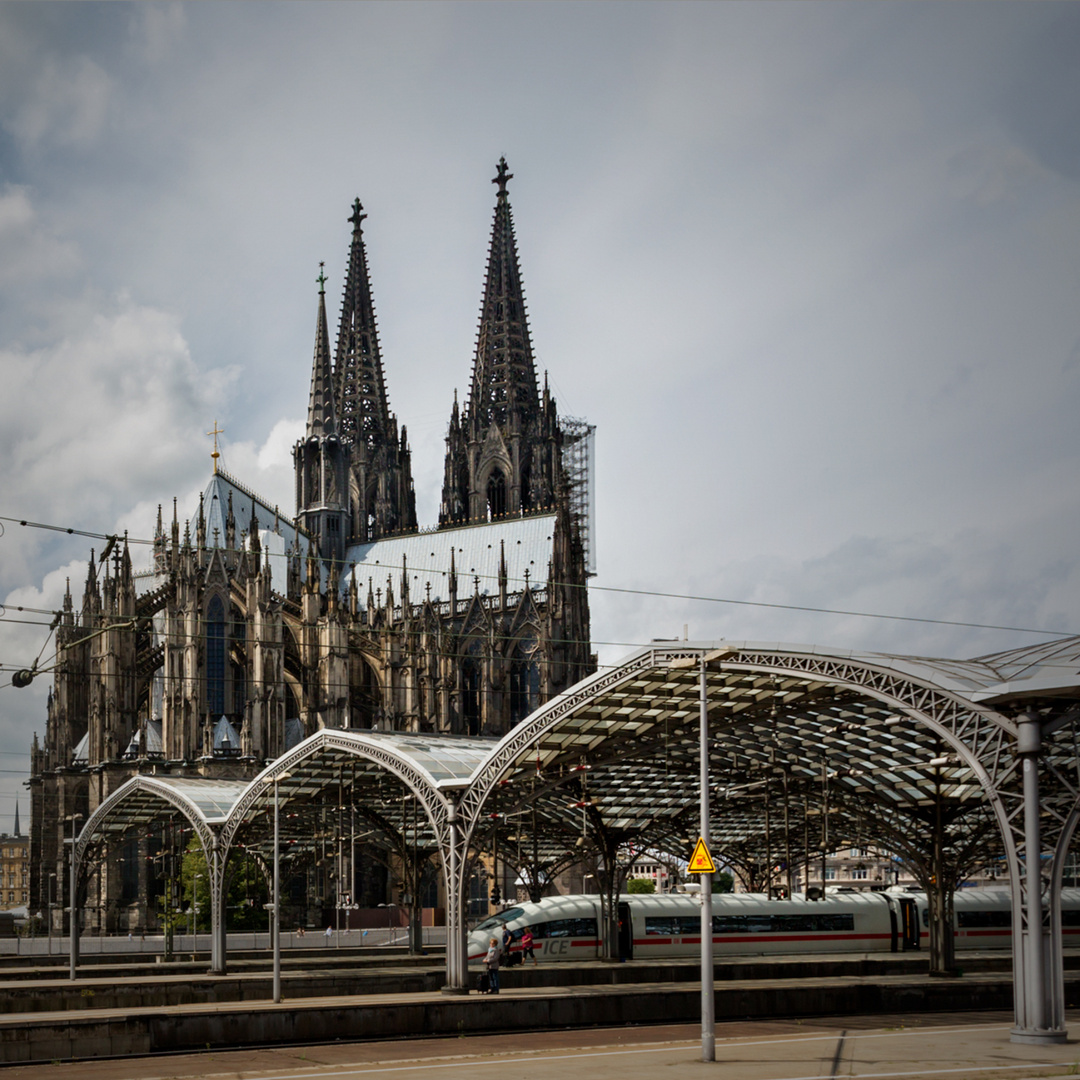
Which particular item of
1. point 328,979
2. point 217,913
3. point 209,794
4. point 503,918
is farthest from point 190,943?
point 328,979

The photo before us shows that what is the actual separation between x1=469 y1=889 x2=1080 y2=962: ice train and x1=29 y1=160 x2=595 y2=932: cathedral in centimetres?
2400

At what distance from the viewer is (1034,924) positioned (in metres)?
21.4

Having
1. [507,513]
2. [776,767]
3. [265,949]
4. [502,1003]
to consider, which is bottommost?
[265,949]

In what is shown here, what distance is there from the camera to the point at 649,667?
30188mm

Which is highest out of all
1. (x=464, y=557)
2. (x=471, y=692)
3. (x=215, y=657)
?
(x=464, y=557)

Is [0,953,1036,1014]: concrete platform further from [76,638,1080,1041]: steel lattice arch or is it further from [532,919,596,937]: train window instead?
[76,638,1080,1041]: steel lattice arch

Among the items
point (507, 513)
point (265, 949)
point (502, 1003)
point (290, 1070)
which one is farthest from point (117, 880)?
point (290, 1070)

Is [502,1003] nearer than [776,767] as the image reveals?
Yes

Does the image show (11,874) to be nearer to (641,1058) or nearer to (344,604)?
(344,604)

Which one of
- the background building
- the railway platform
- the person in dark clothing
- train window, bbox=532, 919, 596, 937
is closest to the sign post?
the railway platform

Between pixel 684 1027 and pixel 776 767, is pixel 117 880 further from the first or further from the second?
pixel 684 1027

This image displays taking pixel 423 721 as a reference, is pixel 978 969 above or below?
below

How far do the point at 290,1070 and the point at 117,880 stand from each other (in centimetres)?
5871

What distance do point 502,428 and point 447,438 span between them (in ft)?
18.6
